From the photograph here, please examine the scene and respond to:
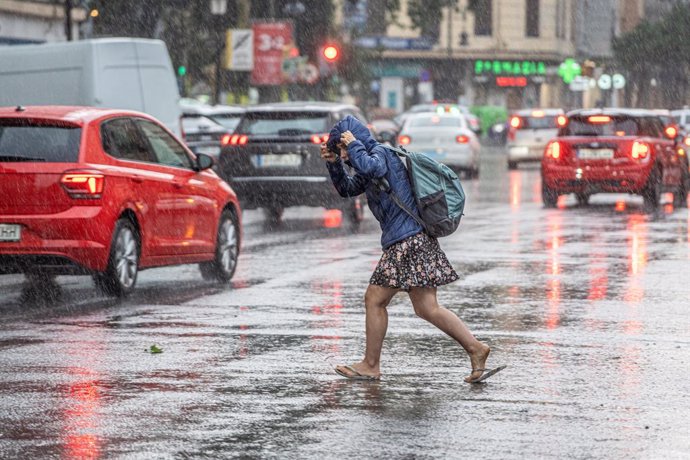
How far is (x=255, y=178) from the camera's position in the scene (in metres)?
22.2

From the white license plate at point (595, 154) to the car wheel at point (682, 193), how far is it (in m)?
1.93

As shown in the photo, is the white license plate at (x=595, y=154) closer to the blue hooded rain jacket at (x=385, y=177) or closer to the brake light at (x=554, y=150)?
the brake light at (x=554, y=150)

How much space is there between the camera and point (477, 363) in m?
9.02

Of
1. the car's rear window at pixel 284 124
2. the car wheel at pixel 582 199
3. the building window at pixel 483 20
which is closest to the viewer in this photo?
the car's rear window at pixel 284 124

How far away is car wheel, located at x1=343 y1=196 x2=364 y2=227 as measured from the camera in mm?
22312

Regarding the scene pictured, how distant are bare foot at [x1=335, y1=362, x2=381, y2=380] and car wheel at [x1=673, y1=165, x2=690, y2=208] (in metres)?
18.6

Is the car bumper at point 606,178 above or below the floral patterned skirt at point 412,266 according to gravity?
below

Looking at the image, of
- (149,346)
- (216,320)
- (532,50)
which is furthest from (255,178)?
(532,50)

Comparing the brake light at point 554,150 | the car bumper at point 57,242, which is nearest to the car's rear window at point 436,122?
the brake light at point 554,150

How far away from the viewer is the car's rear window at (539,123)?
46.2 meters

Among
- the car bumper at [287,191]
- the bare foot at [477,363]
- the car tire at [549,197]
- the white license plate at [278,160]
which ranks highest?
the white license plate at [278,160]

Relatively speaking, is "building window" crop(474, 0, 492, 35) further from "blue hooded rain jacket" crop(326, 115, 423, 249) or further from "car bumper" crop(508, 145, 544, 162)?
"blue hooded rain jacket" crop(326, 115, 423, 249)

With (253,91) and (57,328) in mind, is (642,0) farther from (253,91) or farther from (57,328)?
(57,328)

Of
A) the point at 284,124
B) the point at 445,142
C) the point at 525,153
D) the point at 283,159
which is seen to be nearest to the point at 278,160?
the point at 283,159
